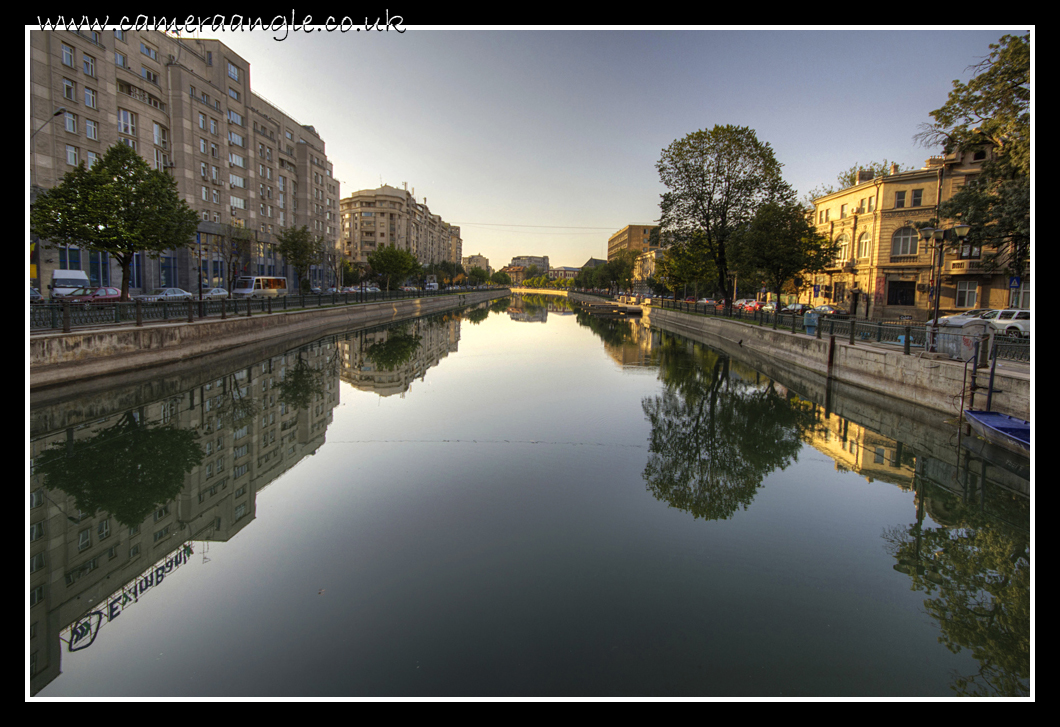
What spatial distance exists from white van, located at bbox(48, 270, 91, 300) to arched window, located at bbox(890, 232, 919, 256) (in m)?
50.0

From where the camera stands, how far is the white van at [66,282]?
2812cm

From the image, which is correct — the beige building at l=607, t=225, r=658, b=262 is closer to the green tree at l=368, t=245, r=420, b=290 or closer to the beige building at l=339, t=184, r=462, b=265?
the beige building at l=339, t=184, r=462, b=265

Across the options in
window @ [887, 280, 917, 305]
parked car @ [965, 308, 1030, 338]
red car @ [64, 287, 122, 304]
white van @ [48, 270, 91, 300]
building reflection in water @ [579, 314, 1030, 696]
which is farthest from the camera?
window @ [887, 280, 917, 305]

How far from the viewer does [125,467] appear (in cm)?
935

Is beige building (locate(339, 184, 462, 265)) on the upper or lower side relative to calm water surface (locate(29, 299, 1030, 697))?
upper

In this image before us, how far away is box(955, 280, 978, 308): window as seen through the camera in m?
33.4

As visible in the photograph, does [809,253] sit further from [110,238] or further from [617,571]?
[110,238]

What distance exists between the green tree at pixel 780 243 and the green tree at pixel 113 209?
95.2ft

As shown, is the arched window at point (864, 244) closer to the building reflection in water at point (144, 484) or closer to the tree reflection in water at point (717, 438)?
the tree reflection in water at point (717, 438)

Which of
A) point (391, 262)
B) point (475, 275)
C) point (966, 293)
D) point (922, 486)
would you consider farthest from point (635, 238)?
point (922, 486)

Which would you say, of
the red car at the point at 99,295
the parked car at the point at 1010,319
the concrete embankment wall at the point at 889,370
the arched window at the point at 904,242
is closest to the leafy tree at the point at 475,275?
the red car at the point at 99,295

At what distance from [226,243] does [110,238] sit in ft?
78.7

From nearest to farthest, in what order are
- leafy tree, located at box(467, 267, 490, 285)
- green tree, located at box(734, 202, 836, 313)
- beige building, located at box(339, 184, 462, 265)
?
green tree, located at box(734, 202, 836, 313), beige building, located at box(339, 184, 462, 265), leafy tree, located at box(467, 267, 490, 285)

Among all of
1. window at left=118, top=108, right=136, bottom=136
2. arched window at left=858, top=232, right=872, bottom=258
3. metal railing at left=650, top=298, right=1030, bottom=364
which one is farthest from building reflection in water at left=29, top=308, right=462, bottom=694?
arched window at left=858, top=232, right=872, bottom=258
